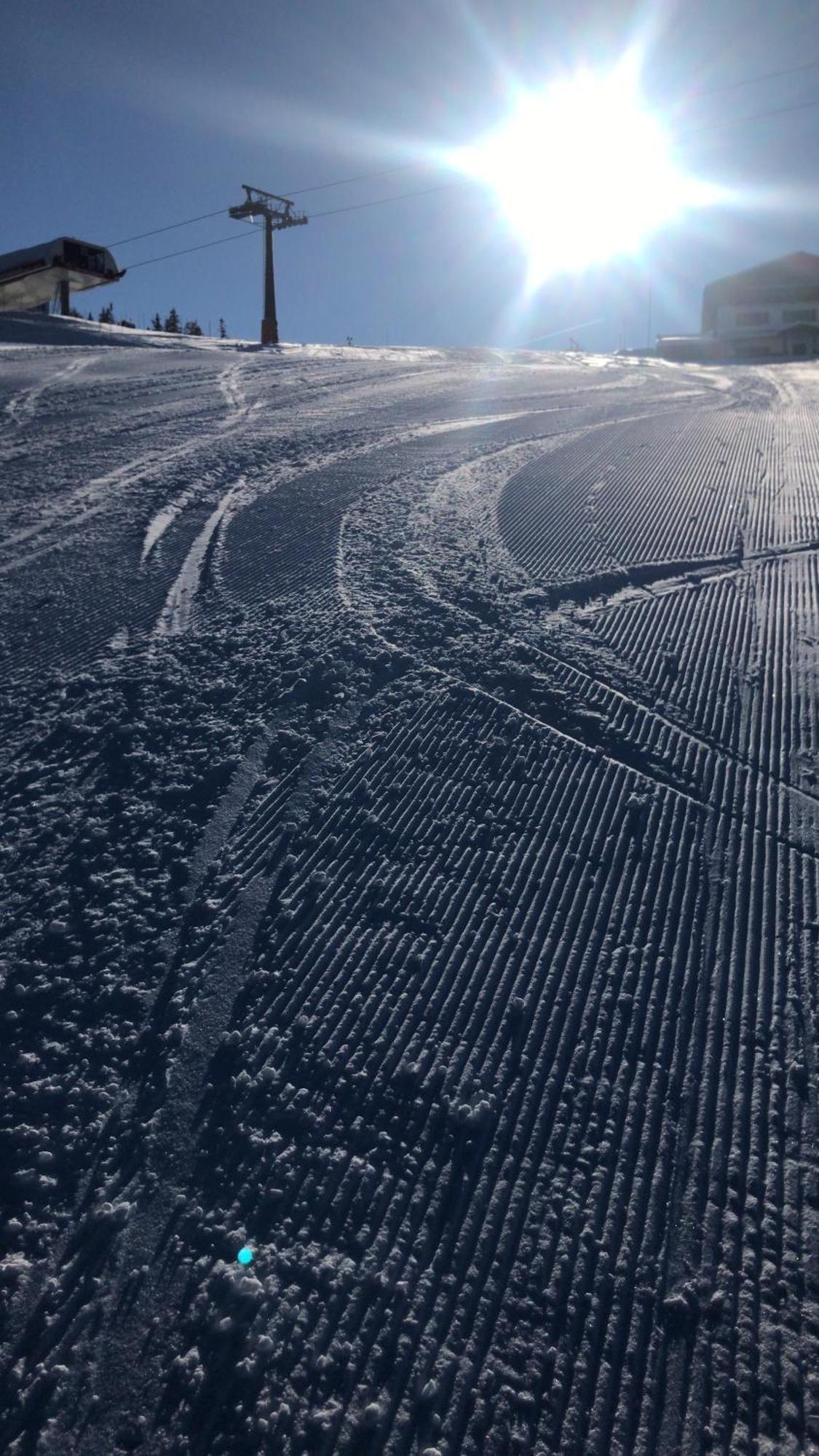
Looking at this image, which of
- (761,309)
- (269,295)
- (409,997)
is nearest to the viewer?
(409,997)

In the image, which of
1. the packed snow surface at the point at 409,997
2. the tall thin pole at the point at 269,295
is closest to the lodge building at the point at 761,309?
the tall thin pole at the point at 269,295

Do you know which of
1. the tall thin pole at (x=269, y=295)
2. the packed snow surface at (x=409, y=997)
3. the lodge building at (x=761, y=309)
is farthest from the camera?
the lodge building at (x=761, y=309)

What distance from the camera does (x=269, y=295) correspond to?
76.7 feet

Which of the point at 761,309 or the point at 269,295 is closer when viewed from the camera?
the point at 269,295

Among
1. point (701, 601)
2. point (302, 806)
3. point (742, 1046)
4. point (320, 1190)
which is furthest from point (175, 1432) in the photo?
point (701, 601)

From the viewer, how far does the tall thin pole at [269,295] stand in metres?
22.2

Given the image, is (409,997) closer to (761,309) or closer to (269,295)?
(269,295)

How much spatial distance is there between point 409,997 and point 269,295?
82.1 ft

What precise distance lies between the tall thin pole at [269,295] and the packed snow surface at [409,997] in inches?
776

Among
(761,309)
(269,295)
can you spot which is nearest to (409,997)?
(269,295)

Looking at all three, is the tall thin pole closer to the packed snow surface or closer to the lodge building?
the lodge building

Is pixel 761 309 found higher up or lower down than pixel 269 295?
higher up

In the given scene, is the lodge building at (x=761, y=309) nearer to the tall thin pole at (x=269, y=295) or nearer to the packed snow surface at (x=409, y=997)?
the tall thin pole at (x=269, y=295)

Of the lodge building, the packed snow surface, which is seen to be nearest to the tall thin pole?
the lodge building
